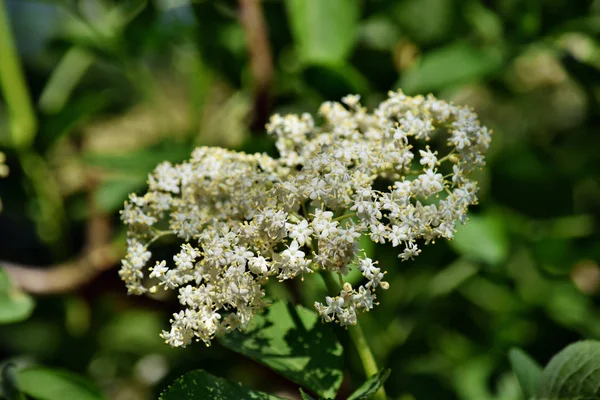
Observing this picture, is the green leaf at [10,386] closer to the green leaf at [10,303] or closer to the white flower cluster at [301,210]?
the green leaf at [10,303]

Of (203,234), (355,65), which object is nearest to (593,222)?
(355,65)

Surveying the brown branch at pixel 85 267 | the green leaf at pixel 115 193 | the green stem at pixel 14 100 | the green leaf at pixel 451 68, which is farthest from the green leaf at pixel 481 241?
the green stem at pixel 14 100

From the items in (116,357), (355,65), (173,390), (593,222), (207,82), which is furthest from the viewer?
(116,357)

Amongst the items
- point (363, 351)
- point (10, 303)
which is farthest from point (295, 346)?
point (10, 303)

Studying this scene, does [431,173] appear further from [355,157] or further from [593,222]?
[593,222]

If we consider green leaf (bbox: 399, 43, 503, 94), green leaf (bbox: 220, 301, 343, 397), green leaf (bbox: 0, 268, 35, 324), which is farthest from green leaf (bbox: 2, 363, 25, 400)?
green leaf (bbox: 399, 43, 503, 94)

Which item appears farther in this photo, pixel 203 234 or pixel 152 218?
pixel 152 218

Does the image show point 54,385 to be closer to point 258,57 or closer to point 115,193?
point 115,193

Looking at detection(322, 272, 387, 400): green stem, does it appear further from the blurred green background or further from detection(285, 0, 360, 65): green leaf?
detection(285, 0, 360, 65): green leaf
